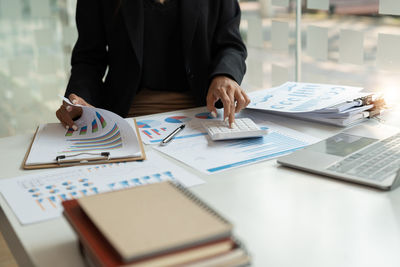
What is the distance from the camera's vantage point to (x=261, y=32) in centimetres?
269

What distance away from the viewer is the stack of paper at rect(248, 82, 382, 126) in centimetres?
126

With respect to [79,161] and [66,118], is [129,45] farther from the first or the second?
[79,161]

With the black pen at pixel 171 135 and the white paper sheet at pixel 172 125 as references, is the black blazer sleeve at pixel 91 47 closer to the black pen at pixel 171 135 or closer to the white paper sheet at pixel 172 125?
the white paper sheet at pixel 172 125

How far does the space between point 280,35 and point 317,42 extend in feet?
1.02

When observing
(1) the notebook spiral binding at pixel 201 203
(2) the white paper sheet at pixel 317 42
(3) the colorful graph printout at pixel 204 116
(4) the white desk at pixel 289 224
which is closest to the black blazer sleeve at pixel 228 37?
(3) the colorful graph printout at pixel 204 116

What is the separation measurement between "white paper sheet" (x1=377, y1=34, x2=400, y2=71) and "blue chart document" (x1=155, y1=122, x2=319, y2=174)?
830 mm

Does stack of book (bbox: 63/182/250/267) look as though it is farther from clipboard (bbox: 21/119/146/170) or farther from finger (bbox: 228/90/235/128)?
finger (bbox: 228/90/235/128)

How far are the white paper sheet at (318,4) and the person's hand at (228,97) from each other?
105 cm

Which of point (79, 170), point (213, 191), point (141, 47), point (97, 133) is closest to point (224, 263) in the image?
point (213, 191)

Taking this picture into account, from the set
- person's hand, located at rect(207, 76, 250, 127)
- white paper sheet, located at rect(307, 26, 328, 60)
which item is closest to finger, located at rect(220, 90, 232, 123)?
person's hand, located at rect(207, 76, 250, 127)

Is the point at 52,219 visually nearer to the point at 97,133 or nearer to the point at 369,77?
the point at 97,133

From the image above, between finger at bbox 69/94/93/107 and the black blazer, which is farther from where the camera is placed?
the black blazer

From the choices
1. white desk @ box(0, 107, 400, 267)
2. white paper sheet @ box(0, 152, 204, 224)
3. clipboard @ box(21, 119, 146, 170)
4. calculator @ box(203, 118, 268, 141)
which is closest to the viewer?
white desk @ box(0, 107, 400, 267)

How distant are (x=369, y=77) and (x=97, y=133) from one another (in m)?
1.33
